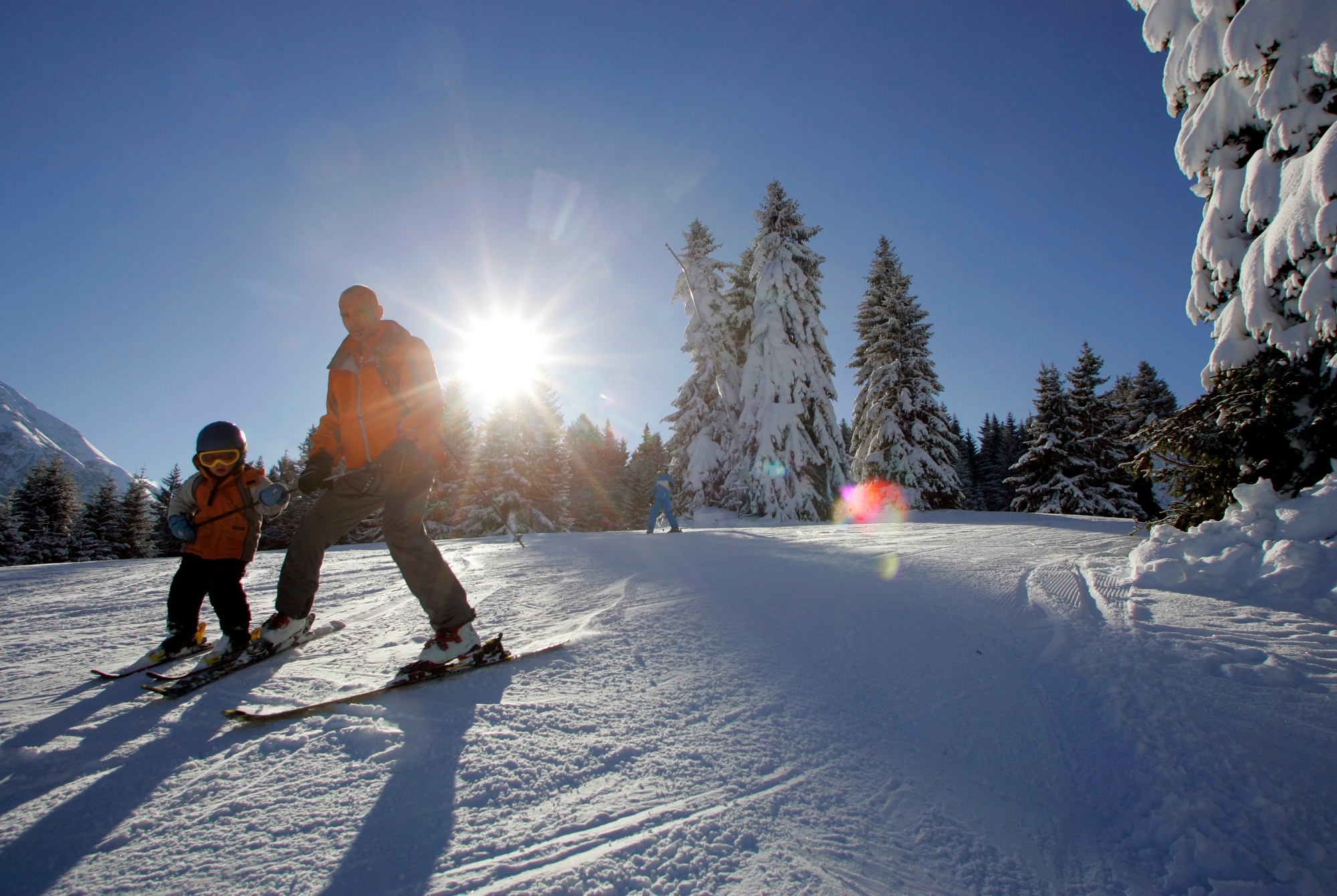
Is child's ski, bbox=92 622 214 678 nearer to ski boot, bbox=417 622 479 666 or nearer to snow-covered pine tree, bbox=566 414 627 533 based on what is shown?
ski boot, bbox=417 622 479 666

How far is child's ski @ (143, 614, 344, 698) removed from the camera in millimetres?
2244

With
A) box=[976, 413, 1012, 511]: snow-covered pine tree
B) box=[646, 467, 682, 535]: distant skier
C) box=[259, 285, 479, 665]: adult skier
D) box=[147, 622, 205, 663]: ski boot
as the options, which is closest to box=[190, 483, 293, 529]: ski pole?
box=[259, 285, 479, 665]: adult skier

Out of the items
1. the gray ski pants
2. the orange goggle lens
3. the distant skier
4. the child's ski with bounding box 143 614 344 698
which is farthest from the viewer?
the distant skier

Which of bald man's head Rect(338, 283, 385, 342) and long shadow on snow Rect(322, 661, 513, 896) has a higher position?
bald man's head Rect(338, 283, 385, 342)

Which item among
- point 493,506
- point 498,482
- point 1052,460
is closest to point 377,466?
point 493,506

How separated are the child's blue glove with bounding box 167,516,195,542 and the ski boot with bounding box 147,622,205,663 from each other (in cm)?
52

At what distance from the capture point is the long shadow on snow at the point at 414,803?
45.9 inches

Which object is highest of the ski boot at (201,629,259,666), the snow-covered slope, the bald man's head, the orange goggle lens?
the snow-covered slope

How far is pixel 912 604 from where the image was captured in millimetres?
3184

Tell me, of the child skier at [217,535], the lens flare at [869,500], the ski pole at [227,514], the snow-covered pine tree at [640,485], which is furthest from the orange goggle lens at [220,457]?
the snow-covered pine tree at [640,485]

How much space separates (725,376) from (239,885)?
2067 cm

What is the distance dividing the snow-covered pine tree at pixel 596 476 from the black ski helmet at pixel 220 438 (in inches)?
1007

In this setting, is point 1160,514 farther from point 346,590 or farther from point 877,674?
point 346,590

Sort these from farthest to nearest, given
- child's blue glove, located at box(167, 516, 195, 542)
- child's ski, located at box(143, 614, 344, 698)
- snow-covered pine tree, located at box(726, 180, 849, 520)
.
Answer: snow-covered pine tree, located at box(726, 180, 849, 520) < child's blue glove, located at box(167, 516, 195, 542) < child's ski, located at box(143, 614, 344, 698)
